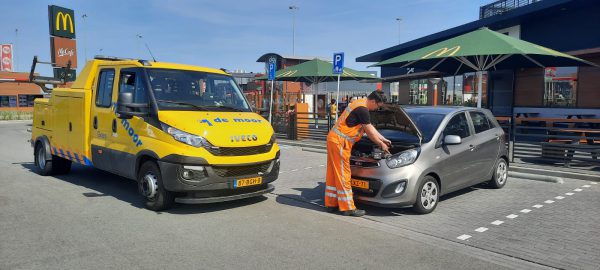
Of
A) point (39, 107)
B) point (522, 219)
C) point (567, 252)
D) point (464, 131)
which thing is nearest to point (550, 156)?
point (464, 131)

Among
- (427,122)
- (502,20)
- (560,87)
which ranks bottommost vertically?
(427,122)

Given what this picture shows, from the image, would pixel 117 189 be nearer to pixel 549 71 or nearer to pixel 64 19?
pixel 549 71

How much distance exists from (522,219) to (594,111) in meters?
11.0

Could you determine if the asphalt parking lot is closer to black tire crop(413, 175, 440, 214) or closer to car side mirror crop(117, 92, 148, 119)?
black tire crop(413, 175, 440, 214)

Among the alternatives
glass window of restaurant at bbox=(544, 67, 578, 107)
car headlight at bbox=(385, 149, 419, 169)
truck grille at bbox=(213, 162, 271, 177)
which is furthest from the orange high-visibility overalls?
glass window of restaurant at bbox=(544, 67, 578, 107)

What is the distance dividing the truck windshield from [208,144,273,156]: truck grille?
2.91ft

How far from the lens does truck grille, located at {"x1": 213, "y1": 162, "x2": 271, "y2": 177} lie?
19.6ft

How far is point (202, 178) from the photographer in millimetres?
5879

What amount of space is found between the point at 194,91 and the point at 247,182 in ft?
5.72

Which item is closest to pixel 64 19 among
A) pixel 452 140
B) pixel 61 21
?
pixel 61 21

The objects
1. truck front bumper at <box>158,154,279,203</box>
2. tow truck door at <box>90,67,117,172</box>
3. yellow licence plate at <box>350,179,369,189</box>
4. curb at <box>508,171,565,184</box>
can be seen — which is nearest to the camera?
truck front bumper at <box>158,154,279,203</box>

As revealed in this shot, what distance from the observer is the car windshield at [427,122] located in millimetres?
6636

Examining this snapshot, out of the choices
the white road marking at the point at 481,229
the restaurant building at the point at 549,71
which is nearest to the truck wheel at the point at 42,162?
the white road marking at the point at 481,229

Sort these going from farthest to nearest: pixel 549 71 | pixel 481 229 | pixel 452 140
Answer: pixel 549 71 < pixel 452 140 < pixel 481 229
